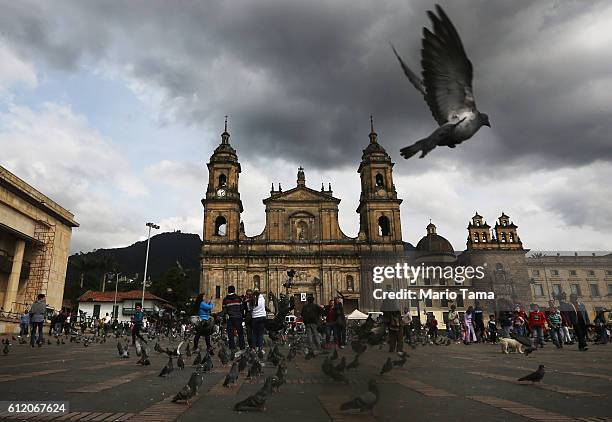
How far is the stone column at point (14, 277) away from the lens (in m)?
25.6

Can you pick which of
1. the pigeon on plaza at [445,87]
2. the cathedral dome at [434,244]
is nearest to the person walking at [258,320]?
the pigeon on plaza at [445,87]

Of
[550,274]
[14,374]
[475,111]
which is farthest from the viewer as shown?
[550,274]

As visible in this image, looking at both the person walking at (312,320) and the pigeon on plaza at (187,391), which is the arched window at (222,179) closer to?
the person walking at (312,320)

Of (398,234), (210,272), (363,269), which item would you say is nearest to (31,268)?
(210,272)

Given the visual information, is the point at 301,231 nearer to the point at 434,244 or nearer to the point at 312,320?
the point at 434,244

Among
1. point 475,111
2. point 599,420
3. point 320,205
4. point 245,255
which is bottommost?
point 599,420

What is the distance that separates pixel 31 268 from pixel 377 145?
1449 inches

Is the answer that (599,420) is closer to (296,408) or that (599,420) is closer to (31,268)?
(296,408)

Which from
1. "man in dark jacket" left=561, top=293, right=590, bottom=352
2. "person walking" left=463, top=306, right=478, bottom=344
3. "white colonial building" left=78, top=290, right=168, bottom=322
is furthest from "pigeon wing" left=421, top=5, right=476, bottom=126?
"white colonial building" left=78, top=290, right=168, bottom=322

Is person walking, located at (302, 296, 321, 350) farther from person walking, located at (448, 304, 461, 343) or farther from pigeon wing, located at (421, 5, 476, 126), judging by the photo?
person walking, located at (448, 304, 461, 343)

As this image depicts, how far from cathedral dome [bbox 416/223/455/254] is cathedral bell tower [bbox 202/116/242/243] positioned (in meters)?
30.1

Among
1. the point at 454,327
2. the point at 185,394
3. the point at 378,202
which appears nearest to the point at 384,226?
the point at 378,202

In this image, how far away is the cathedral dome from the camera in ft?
205

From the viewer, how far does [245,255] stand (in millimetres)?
45281
